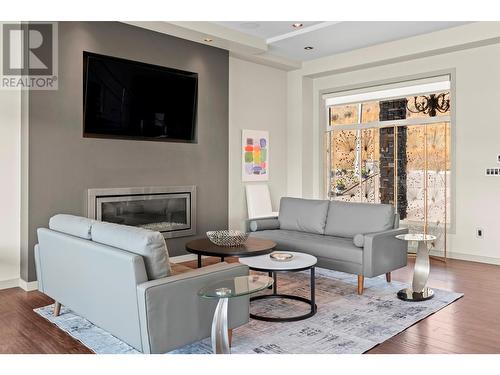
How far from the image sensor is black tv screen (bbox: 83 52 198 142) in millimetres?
4770

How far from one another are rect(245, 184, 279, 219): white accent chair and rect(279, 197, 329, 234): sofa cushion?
3.42ft

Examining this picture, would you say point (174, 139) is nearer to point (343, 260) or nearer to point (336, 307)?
point (343, 260)

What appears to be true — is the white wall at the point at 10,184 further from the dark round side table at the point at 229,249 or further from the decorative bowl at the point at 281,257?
the decorative bowl at the point at 281,257

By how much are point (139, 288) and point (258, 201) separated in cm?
448

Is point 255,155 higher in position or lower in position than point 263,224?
higher

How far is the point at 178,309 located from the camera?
2467 mm

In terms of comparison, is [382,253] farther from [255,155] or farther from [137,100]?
[137,100]

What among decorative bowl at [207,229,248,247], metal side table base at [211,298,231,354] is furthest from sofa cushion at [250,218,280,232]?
metal side table base at [211,298,231,354]

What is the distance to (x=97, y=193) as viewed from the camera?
188 inches

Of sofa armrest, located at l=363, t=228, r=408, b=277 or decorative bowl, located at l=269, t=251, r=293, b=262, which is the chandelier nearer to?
sofa armrest, located at l=363, t=228, r=408, b=277

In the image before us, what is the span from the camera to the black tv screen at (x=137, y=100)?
4.77 metres

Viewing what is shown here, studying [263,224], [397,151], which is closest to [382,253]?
[263,224]

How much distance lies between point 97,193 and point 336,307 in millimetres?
2902
